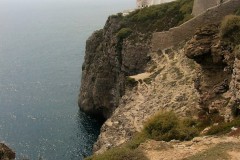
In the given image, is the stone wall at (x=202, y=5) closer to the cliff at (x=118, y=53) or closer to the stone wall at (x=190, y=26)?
the cliff at (x=118, y=53)

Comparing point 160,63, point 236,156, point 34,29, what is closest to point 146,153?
point 236,156

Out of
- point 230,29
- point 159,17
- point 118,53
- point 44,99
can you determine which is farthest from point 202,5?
point 44,99

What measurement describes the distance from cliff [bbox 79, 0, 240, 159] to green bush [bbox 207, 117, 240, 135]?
14.5 inches

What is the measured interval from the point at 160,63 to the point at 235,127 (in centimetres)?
3553

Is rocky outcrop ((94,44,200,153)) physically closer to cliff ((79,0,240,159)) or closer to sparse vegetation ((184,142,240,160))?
cliff ((79,0,240,159))

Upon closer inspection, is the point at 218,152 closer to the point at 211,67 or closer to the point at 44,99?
the point at 211,67

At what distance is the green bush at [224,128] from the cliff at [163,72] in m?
0.37

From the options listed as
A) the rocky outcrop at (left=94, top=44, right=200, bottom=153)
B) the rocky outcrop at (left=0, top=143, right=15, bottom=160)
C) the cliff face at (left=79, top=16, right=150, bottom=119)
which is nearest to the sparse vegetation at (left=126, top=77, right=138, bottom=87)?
the rocky outcrop at (left=94, top=44, right=200, bottom=153)

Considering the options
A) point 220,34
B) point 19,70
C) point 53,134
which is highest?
point 220,34

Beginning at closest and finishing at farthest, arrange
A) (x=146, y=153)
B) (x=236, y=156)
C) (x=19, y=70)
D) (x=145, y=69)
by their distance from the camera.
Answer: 1. (x=236, y=156)
2. (x=146, y=153)
3. (x=145, y=69)
4. (x=19, y=70)

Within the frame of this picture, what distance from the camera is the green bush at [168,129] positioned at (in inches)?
1091

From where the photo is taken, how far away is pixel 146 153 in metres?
23.4

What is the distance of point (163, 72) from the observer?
5703cm

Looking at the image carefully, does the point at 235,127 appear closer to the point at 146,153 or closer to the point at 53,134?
Answer: the point at 146,153
